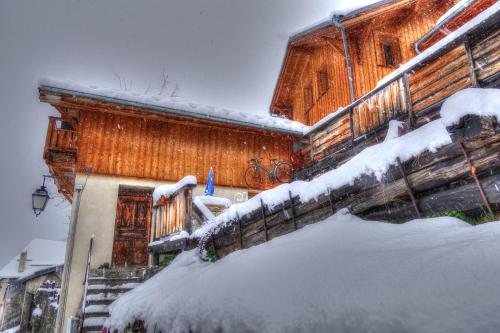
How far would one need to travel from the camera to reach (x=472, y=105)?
10.8 feet

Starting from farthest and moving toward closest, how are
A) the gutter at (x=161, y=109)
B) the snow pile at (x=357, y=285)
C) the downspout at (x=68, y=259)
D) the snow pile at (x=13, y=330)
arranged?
the snow pile at (x=13, y=330) → the gutter at (x=161, y=109) → the downspout at (x=68, y=259) → the snow pile at (x=357, y=285)

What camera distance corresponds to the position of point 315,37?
45.1 feet

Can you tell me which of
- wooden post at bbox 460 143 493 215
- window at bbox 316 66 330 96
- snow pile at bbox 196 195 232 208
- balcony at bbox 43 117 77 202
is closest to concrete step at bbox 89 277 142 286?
snow pile at bbox 196 195 232 208

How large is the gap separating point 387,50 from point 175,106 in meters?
8.93

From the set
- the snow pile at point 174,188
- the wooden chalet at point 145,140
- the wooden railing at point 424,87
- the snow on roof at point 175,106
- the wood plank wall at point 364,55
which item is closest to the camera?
the wooden railing at point 424,87

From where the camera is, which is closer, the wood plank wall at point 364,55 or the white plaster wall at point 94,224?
the white plaster wall at point 94,224

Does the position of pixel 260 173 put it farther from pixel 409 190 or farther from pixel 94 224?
pixel 409 190

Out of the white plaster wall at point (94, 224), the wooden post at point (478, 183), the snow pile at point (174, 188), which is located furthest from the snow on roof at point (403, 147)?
→ the white plaster wall at point (94, 224)

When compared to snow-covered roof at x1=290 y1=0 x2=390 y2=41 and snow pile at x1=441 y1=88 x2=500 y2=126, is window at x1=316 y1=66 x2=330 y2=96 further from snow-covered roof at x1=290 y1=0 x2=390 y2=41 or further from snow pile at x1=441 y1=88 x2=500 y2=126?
snow pile at x1=441 y1=88 x2=500 y2=126

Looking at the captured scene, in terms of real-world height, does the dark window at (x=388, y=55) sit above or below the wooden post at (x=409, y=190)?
above

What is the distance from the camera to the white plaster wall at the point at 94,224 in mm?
10078

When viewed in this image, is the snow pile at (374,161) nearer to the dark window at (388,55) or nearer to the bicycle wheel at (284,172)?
the bicycle wheel at (284,172)

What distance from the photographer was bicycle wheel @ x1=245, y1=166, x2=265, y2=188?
1309 cm

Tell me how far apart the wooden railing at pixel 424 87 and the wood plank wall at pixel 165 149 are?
4892 mm
